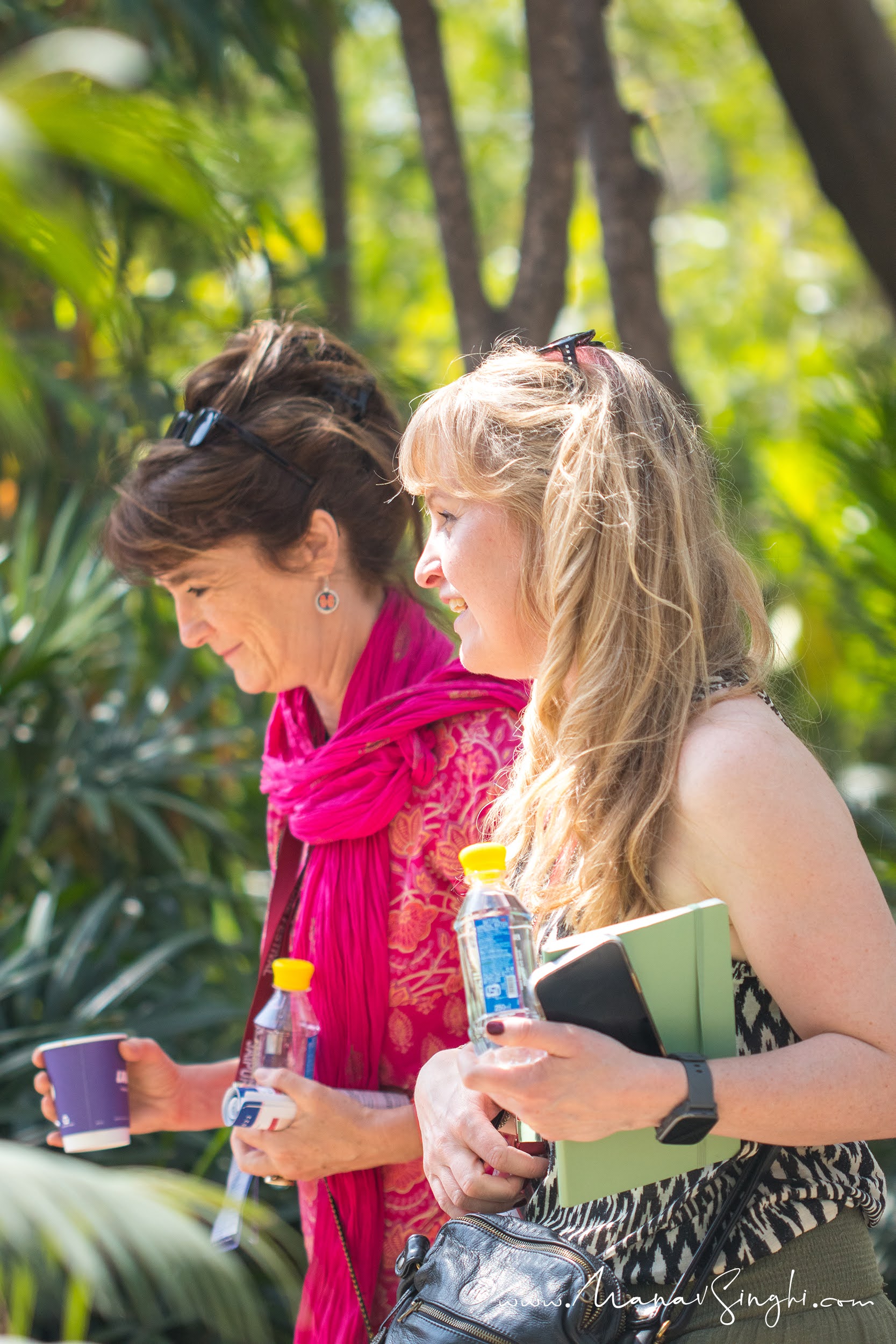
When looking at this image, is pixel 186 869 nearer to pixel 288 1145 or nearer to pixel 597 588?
pixel 288 1145

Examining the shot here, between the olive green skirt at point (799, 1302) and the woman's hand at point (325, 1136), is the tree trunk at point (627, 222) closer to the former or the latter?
the woman's hand at point (325, 1136)

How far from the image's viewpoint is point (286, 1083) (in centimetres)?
170

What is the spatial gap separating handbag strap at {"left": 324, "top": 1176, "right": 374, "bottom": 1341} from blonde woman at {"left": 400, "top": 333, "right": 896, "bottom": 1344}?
0.36 meters

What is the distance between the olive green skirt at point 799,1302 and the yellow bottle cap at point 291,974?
0.66 meters

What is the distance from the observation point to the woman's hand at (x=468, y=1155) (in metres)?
1.44

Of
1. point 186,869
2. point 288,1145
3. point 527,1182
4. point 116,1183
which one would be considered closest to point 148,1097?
point 288,1145

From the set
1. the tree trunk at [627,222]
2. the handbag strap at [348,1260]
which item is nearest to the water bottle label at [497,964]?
the handbag strap at [348,1260]

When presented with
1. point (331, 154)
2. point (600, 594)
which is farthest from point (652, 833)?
point (331, 154)

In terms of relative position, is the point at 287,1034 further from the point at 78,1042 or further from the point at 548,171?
the point at 548,171

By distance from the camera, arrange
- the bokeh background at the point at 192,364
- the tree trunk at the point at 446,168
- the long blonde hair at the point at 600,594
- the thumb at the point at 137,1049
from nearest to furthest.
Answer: the bokeh background at the point at 192,364, the long blonde hair at the point at 600,594, the thumb at the point at 137,1049, the tree trunk at the point at 446,168

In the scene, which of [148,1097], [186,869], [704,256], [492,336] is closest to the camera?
[148,1097]

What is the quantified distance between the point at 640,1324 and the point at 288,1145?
643 mm

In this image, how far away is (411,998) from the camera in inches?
73.2

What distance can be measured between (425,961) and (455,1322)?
62cm
